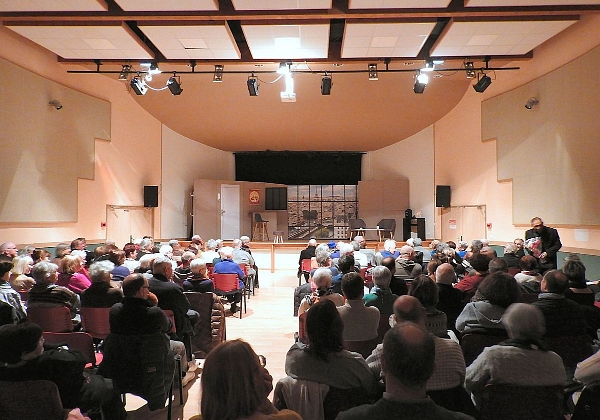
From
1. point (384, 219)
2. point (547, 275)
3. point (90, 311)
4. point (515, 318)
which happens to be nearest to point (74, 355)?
point (90, 311)

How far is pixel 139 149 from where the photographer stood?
1284cm

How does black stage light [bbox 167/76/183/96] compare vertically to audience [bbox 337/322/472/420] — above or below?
above

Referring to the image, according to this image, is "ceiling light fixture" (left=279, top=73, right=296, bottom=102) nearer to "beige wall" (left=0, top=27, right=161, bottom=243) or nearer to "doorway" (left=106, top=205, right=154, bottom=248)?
"beige wall" (left=0, top=27, right=161, bottom=243)

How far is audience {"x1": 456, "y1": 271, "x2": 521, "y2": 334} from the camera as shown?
3010 mm

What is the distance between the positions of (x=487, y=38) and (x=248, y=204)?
967 cm

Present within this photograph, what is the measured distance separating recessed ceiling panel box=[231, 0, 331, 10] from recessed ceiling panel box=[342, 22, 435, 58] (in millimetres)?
875

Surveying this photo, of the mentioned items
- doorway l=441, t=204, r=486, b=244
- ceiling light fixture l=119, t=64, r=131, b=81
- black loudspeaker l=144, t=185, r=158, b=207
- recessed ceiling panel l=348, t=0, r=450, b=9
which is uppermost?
recessed ceiling panel l=348, t=0, r=450, b=9

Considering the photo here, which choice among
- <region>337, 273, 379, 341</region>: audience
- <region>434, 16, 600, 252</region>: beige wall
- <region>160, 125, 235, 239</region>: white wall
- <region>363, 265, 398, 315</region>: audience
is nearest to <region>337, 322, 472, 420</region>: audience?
<region>337, 273, 379, 341</region>: audience

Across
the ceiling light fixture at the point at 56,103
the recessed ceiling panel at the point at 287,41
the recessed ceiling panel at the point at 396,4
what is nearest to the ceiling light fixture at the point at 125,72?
the ceiling light fixture at the point at 56,103

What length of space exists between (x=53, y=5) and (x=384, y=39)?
5.20 meters

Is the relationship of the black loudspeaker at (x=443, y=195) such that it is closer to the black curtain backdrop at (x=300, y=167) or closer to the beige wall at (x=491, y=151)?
the beige wall at (x=491, y=151)

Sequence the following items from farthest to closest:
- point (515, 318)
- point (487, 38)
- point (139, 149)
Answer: point (139, 149)
point (487, 38)
point (515, 318)

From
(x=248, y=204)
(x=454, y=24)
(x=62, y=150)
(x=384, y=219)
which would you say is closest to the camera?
(x=454, y=24)

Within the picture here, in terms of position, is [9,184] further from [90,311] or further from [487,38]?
[487,38]
